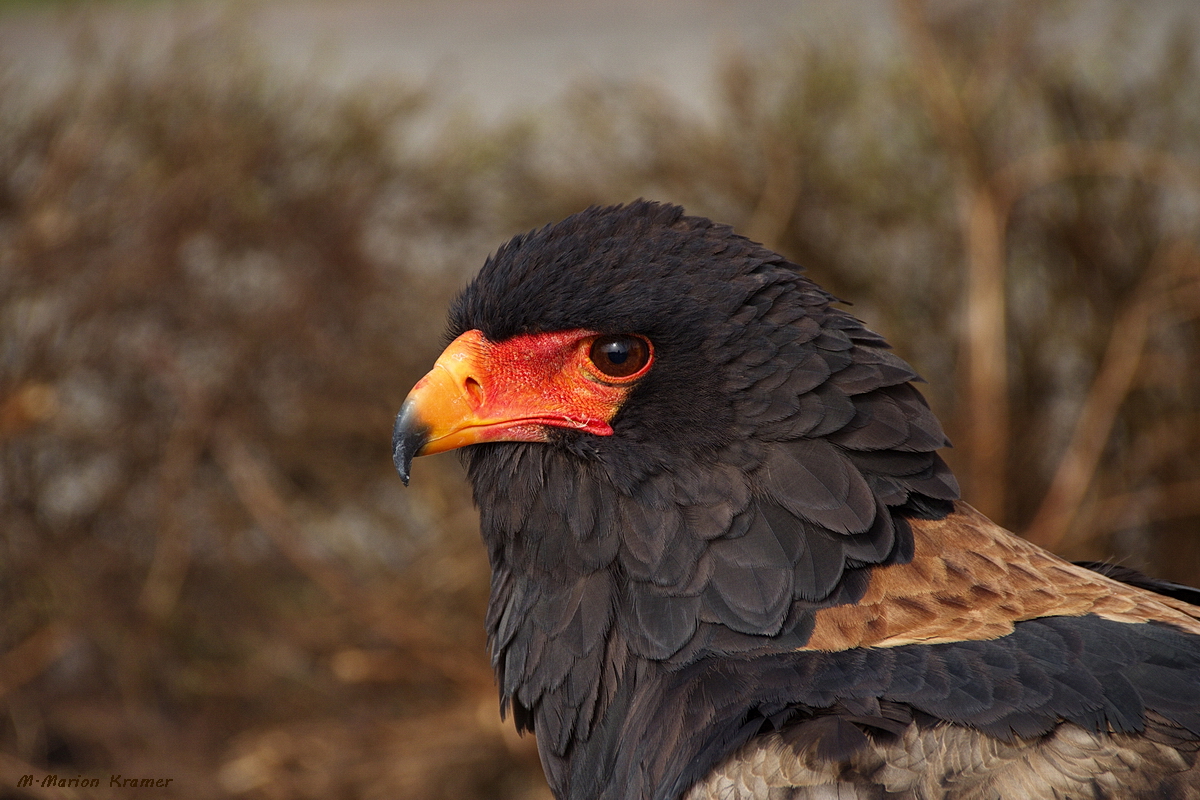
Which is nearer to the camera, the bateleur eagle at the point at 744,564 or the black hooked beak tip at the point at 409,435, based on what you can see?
the bateleur eagle at the point at 744,564

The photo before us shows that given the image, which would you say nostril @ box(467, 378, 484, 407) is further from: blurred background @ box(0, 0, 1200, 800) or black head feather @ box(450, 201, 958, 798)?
blurred background @ box(0, 0, 1200, 800)

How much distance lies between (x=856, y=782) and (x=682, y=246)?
1.20m

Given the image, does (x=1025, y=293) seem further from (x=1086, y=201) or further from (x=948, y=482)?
(x=948, y=482)

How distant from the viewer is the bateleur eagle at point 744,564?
6.67 ft

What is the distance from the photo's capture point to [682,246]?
2.42 metres

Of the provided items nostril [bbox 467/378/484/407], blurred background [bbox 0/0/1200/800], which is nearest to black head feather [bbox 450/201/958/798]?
nostril [bbox 467/378/484/407]

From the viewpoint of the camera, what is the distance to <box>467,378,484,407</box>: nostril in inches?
98.1

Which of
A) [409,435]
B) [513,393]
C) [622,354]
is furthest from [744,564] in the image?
[409,435]

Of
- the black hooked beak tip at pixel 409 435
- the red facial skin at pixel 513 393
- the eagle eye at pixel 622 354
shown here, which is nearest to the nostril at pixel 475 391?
the red facial skin at pixel 513 393

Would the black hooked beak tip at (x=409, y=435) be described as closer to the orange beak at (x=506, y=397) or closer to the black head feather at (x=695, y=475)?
the orange beak at (x=506, y=397)

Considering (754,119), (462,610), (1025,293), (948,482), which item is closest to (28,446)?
(462,610)

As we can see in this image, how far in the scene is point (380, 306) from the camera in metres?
6.21

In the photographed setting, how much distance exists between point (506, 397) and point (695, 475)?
0.49 metres

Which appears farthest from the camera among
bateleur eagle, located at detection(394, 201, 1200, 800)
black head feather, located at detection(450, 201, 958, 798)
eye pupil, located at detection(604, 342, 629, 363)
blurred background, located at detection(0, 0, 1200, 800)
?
blurred background, located at detection(0, 0, 1200, 800)
